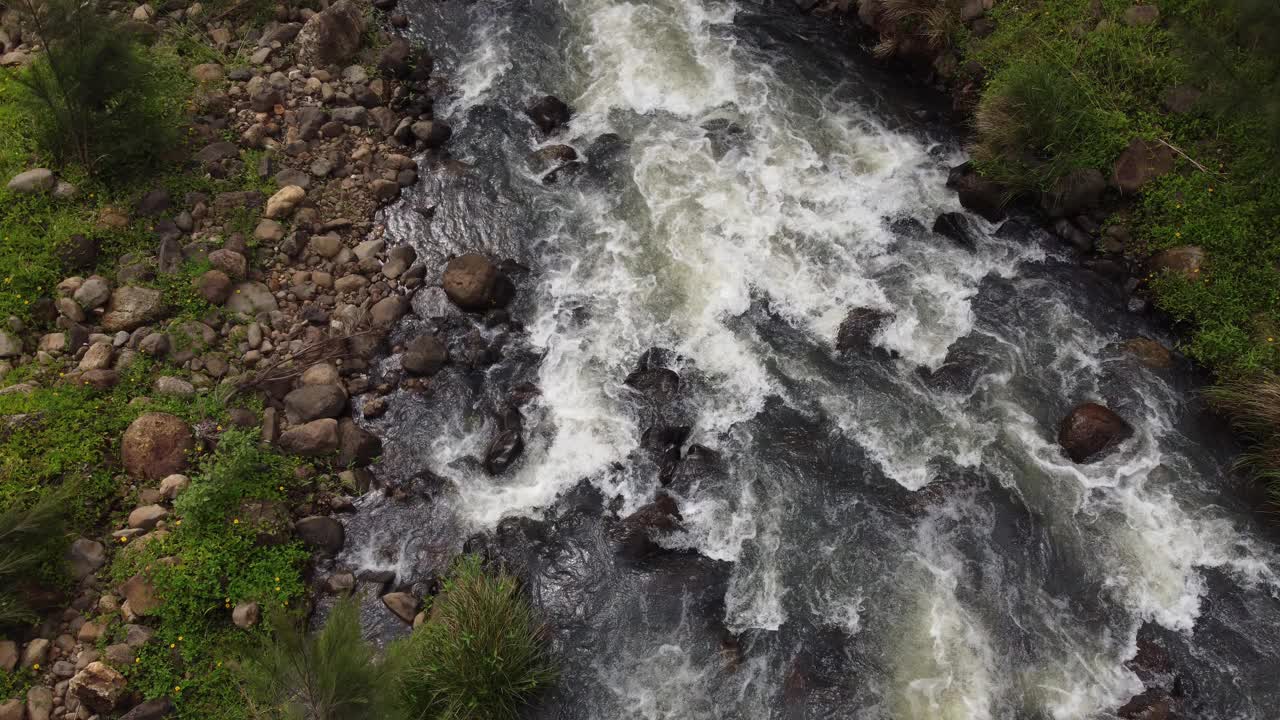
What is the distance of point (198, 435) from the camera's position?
36.7ft

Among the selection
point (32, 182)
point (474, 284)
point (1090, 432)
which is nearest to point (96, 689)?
point (474, 284)

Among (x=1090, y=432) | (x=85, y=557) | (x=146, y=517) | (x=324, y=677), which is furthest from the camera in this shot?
(x=1090, y=432)

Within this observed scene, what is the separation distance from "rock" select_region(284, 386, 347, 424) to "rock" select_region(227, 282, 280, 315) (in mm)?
1895

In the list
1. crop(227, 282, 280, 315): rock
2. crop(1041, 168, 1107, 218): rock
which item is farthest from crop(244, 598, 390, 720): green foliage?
crop(1041, 168, 1107, 218): rock

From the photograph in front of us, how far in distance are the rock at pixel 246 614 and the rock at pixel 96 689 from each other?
1400 mm

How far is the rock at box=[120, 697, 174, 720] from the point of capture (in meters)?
8.84

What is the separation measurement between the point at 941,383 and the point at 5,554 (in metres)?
13.5

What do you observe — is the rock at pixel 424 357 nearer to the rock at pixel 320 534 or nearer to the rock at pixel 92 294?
the rock at pixel 320 534

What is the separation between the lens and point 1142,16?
14.5 metres

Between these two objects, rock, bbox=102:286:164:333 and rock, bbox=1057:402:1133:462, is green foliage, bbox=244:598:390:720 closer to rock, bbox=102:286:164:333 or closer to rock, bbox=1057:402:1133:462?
rock, bbox=102:286:164:333

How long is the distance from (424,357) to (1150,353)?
1221cm

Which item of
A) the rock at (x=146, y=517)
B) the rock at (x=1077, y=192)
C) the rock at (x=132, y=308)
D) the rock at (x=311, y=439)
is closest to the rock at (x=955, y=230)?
the rock at (x=1077, y=192)

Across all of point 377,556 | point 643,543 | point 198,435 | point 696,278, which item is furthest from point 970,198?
point 198,435

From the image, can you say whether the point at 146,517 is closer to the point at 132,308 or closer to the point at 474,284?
the point at 132,308
